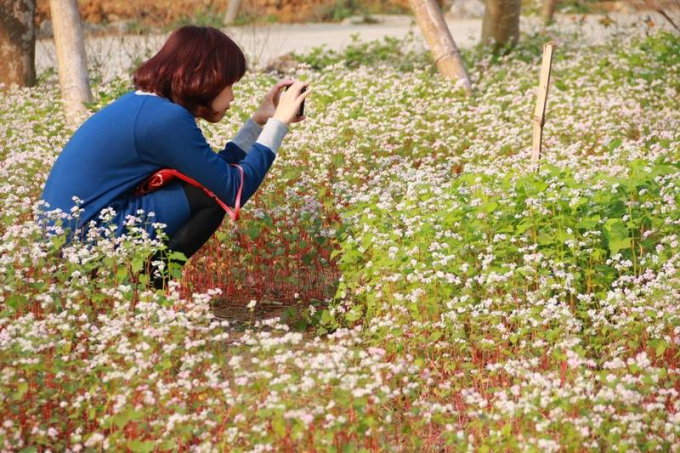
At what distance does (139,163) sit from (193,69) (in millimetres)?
482

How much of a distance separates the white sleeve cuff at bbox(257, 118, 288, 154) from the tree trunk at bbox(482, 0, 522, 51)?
7.82 m

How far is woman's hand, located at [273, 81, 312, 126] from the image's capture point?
4941 millimetres

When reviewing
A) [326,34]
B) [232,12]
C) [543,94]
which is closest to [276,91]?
[543,94]

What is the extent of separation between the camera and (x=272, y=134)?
490 cm

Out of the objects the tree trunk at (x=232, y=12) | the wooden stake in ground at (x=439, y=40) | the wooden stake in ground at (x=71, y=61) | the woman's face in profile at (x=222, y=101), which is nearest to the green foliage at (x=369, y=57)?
the wooden stake in ground at (x=439, y=40)

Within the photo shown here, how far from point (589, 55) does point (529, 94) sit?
2.06 meters

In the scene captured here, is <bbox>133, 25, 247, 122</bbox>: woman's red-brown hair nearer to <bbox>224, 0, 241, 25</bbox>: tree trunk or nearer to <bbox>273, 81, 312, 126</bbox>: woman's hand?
<bbox>273, 81, 312, 126</bbox>: woman's hand

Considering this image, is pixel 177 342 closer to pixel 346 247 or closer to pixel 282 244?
pixel 346 247

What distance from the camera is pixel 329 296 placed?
5.75 metres

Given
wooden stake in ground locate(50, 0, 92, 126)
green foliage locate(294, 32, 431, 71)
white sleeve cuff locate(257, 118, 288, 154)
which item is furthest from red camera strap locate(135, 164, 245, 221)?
green foliage locate(294, 32, 431, 71)

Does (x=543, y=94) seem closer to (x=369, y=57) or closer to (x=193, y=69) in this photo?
(x=193, y=69)

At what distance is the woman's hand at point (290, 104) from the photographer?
4941 millimetres

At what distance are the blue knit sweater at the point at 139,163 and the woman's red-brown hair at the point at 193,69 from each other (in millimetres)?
109

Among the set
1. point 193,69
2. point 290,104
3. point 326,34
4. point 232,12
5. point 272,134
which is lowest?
point 326,34
